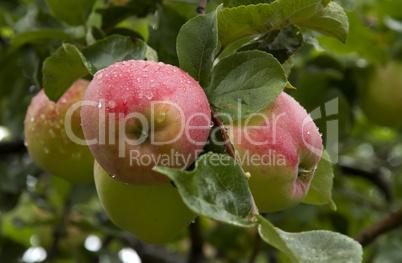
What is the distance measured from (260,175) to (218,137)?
9 cm

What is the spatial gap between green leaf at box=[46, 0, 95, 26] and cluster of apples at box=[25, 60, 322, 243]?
15 cm

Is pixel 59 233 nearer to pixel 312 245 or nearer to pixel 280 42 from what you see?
pixel 280 42

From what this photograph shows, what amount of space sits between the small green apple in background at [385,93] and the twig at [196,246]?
0.58m

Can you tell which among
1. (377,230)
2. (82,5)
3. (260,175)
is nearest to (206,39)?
(260,175)

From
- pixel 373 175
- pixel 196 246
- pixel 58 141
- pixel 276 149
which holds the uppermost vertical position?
pixel 276 149

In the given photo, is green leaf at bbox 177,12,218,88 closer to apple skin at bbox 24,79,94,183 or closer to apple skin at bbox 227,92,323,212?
apple skin at bbox 227,92,323,212

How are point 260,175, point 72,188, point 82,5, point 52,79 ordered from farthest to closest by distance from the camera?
1. point 72,188
2. point 82,5
3. point 52,79
4. point 260,175

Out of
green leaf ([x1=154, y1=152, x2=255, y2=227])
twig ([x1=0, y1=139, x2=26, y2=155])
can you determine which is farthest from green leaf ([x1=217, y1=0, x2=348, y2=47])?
twig ([x1=0, y1=139, x2=26, y2=155])

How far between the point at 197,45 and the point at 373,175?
4.33 feet

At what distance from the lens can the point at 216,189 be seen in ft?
1.94

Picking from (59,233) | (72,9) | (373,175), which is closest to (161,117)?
(72,9)

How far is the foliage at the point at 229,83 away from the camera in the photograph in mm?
609

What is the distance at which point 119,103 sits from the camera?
0.63m

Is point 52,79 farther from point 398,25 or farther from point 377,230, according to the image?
point 398,25
